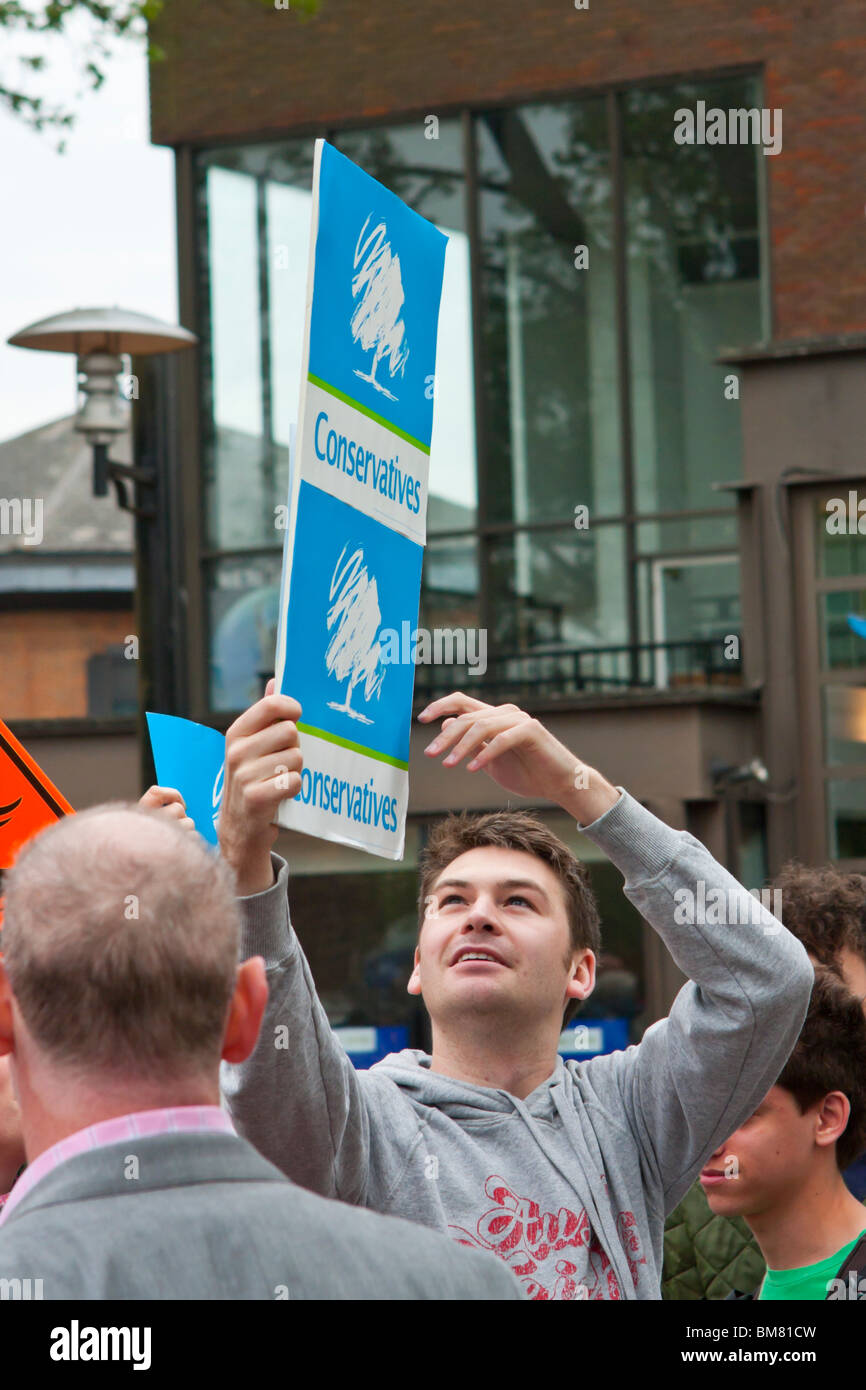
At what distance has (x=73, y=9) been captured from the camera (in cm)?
1097

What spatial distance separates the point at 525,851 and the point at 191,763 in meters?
0.76

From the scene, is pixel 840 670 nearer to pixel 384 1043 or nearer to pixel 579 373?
pixel 579 373

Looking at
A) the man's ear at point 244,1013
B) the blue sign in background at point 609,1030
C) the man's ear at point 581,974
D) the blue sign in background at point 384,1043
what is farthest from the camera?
the blue sign in background at point 384,1043

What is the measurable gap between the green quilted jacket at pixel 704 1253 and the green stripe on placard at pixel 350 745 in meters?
1.74

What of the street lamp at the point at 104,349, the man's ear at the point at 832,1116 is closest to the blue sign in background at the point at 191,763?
the man's ear at the point at 832,1116

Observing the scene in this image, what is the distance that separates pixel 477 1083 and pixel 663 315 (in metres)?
11.3

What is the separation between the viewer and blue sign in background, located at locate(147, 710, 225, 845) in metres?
3.84

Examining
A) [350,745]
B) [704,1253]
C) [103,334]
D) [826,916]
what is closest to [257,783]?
[350,745]

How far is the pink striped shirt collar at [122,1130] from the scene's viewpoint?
1.86 m

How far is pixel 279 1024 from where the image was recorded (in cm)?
299

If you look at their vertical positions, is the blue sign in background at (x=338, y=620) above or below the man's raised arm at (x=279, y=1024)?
above

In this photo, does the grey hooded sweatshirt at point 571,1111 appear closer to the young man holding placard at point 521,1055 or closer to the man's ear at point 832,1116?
the young man holding placard at point 521,1055
